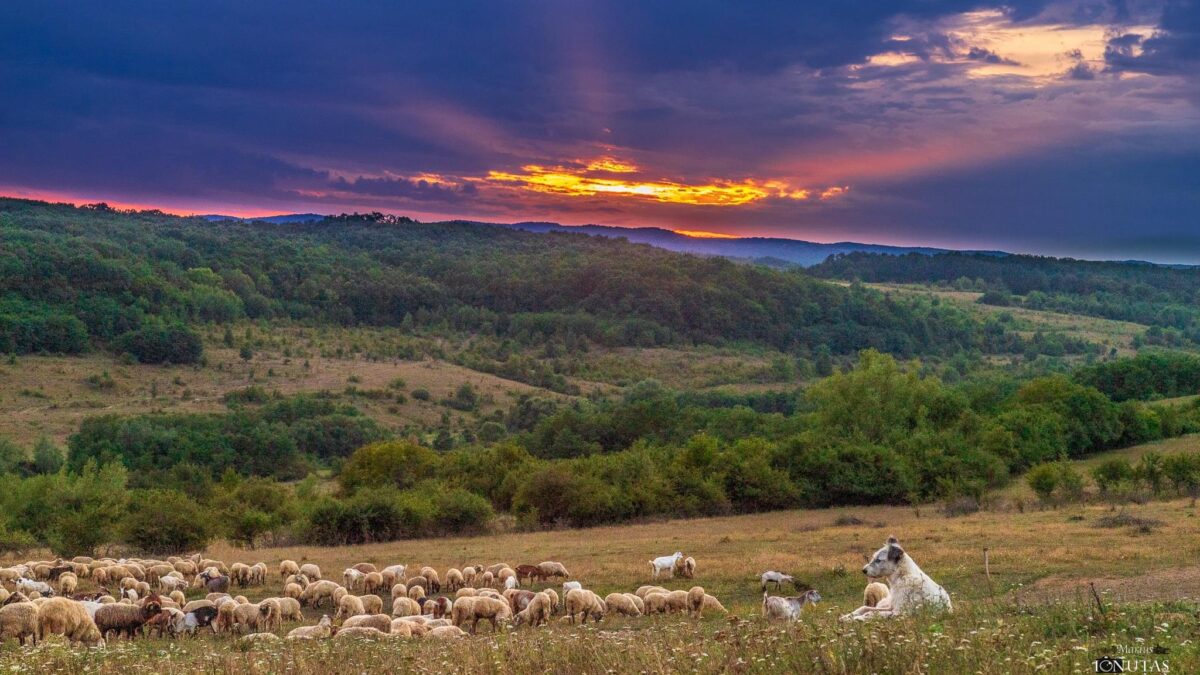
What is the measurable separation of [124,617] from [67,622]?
1.93 meters

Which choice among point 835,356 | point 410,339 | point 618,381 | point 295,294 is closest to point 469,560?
point 618,381

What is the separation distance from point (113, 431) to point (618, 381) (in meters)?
85.0

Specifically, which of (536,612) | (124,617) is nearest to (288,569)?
(124,617)

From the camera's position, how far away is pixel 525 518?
149ft

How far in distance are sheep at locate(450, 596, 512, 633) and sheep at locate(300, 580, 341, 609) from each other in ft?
18.0

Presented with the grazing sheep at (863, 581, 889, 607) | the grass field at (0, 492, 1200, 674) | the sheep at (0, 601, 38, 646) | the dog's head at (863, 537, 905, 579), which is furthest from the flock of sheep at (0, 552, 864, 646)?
the dog's head at (863, 537, 905, 579)

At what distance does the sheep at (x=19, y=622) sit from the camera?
14.9m

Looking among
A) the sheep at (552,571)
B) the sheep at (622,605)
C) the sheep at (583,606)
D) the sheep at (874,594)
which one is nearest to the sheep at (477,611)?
the sheep at (583,606)

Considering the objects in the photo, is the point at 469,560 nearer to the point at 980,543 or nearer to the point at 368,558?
the point at 368,558

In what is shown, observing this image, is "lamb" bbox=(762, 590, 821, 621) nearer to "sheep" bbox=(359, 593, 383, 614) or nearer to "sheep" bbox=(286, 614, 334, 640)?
"sheep" bbox=(286, 614, 334, 640)

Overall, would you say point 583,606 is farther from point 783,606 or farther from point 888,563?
point 888,563

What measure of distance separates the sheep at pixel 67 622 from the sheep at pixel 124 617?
1265 mm

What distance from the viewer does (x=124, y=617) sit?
17266 mm

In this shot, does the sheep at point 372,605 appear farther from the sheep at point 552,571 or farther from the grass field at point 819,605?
the sheep at point 552,571
